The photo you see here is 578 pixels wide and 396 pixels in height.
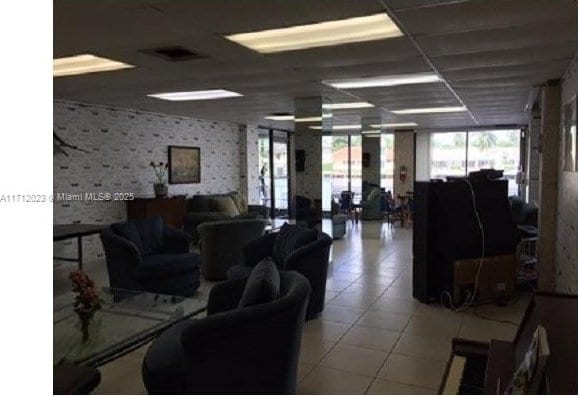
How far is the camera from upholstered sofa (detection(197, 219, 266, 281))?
17.7 feet

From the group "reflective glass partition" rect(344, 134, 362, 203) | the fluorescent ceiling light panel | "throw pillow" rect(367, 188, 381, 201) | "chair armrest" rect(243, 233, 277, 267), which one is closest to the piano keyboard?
the fluorescent ceiling light panel

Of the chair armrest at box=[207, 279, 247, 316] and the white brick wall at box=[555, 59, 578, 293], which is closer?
the chair armrest at box=[207, 279, 247, 316]

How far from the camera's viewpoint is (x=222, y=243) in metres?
5.43

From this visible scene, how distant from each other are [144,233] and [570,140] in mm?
4228

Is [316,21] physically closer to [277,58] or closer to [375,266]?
[277,58]

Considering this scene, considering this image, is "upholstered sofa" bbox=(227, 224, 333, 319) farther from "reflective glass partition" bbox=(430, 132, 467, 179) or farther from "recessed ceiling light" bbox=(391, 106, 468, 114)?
"reflective glass partition" bbox=(430, 132, 467, 179)

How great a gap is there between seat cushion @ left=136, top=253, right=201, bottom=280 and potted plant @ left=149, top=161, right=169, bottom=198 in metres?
2.80

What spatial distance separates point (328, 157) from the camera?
269 inches

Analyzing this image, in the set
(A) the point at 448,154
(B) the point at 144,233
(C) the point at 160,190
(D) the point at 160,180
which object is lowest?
(B) the point at 144,233

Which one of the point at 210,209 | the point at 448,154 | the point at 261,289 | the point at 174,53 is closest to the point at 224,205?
the point at 210,209

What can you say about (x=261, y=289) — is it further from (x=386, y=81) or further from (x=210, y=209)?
(x=210, y=209)

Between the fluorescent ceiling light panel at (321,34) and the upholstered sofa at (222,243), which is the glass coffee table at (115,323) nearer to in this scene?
the upholstered sofa at (222,243)
